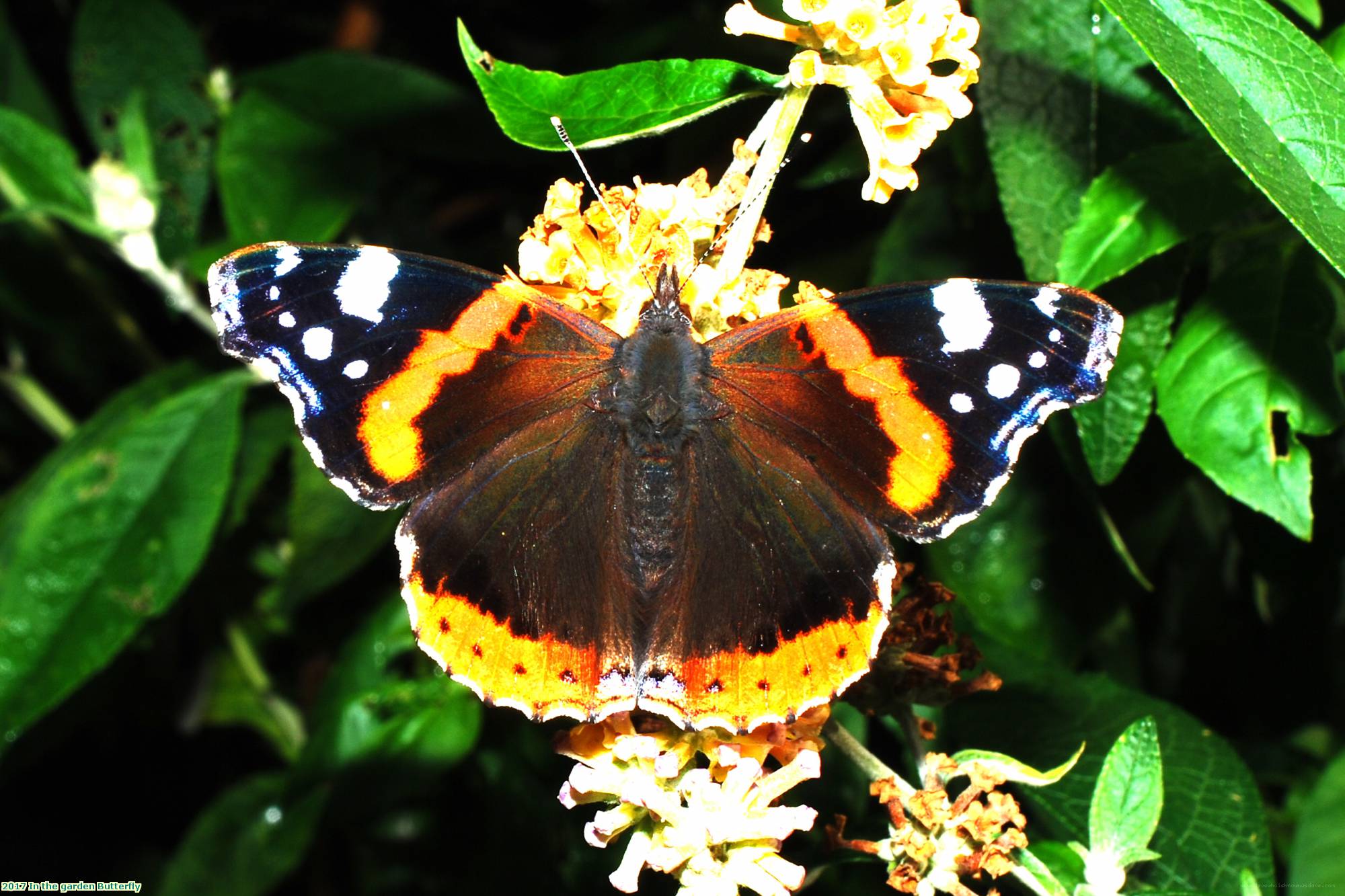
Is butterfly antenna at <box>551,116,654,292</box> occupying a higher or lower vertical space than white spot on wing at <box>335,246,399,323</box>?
higher

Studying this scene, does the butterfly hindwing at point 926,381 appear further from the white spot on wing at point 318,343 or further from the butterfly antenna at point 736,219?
the white spot on wing at point 318,343

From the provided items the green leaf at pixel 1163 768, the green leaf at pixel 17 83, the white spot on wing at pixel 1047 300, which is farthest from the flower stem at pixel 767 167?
the green leaf at pixel 17 83

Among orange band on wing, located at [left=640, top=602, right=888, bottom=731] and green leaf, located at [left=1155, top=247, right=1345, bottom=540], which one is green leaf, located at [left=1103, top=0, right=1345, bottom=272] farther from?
orange band on wing, located at [left=640, top=602, right=888, bottom=731]

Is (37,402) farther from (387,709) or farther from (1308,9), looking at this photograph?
(1308,9)

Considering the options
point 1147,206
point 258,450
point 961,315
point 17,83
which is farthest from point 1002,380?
point 17,83

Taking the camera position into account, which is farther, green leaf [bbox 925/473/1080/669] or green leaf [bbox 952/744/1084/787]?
green leaf [bbox 925/473/1080/669]

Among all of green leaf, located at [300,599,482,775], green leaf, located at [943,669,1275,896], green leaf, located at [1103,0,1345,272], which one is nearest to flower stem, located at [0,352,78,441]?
green leaf, located at [300,599,482,775]

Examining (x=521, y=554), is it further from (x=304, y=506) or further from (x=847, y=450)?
(x=304, y=506)
